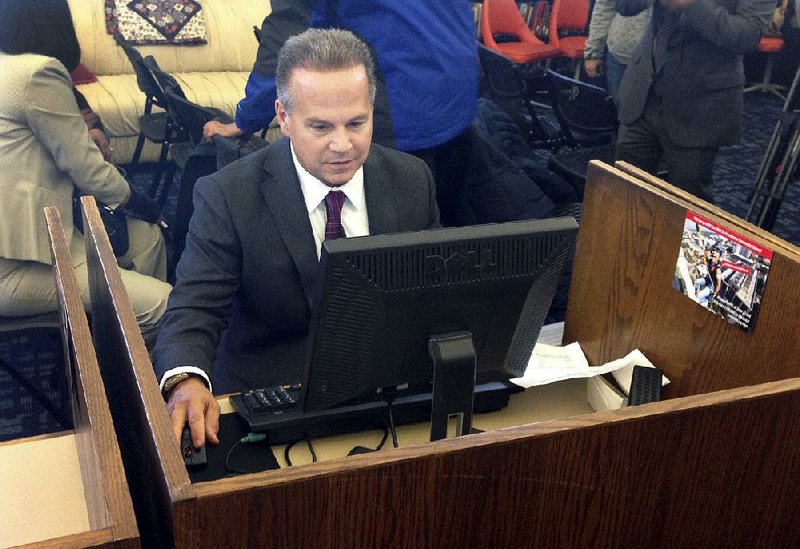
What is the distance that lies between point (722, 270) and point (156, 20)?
4087 millimetres

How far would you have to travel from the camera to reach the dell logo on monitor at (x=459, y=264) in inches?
38.4

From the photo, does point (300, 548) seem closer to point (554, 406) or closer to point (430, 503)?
point (430, 503)

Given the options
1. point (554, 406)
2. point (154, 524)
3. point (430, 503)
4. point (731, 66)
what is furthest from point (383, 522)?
point (731, 66)

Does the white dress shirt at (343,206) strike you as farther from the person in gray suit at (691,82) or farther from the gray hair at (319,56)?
→ the person in gray suit at (691,82)

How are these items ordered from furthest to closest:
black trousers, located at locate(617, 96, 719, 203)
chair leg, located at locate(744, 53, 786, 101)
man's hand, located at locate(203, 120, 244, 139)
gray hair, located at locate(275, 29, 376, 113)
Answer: chair leg, located at locate(744, 53, 786, 101) → black trousers, located at locate(617, 96, 719, 203) → man's hand, located at locate(203, 120, 244, 139) → gray hair, located at locate(275, 29, 376, 113)

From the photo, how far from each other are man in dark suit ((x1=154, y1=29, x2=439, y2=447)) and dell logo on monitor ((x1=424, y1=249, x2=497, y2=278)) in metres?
0.58

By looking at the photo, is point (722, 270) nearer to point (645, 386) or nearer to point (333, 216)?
point (645, 386)

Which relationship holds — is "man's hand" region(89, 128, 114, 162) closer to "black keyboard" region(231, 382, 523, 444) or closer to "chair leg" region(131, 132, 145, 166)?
"black keyboard" region(231, 382, 523, 444)

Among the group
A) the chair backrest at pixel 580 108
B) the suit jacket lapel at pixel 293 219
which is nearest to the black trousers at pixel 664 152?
the chair backrest at pixel 580 108

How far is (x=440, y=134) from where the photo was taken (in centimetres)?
233

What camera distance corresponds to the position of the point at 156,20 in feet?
15.1

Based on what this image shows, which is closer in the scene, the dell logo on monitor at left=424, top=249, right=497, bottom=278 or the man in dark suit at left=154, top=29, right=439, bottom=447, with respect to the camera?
the dell logo on monitor at left=424, top=249, right=497, bottom=278

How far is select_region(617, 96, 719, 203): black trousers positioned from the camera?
2.80 m

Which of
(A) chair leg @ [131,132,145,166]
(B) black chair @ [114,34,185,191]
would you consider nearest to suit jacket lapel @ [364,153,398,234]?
(B) black chair @ [114,34,185,191]
